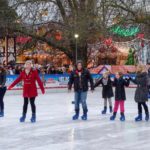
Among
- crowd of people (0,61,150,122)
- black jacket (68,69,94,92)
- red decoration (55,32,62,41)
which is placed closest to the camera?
crowd of people (0,61,150,122)

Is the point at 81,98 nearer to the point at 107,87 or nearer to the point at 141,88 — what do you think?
the point at 141,88

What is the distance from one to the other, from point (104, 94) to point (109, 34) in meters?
12.1

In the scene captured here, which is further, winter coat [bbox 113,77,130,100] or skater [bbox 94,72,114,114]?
Result: skater [bbox 94,72,114,114]

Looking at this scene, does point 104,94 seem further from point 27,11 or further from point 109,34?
point 27,11

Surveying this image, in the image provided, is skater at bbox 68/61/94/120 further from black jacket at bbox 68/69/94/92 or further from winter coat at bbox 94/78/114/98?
winter coat at bbox 94/78/114/98

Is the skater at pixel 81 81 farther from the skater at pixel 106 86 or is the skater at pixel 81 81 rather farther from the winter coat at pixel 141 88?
the skater at pixel 106 86

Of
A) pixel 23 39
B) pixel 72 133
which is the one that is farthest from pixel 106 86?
pixel 23 39

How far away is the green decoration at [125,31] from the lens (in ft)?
81.1

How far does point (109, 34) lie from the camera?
25.4m

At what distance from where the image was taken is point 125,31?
25.2 meters

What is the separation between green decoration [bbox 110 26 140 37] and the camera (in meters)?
24.7

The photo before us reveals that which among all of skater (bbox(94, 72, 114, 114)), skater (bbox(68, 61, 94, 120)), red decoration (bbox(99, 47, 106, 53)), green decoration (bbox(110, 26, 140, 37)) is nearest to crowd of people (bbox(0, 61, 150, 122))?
skater (bbox(68, 61, 94, 120))

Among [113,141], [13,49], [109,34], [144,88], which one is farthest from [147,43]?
[113,141]

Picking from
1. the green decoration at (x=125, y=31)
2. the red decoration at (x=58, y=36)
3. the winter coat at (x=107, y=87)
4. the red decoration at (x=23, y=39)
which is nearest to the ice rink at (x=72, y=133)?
the winter coat at (x=107, y=87)
